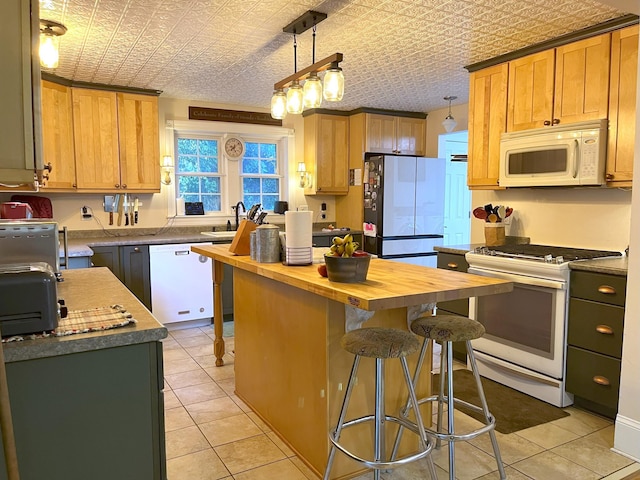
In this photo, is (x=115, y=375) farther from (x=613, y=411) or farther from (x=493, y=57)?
(x=493, y=57)

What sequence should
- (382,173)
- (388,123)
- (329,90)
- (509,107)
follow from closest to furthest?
(329,90) < (509,107) < (382,173) < (388,123)

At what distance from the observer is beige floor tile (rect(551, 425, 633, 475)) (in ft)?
7.28

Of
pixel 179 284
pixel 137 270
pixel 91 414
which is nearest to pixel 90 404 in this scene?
pixel 91 414

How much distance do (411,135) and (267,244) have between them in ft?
12.1

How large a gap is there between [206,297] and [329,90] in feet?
9.13

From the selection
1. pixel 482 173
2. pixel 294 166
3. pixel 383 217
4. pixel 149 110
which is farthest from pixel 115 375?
pixel 294 166

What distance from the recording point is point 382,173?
507 cm

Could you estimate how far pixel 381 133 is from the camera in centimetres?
542

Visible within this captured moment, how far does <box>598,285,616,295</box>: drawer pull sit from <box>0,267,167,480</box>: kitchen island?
7.72 feet

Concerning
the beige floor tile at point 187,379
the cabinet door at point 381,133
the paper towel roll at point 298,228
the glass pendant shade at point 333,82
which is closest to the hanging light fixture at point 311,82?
the glass pendant shade at point 333,82

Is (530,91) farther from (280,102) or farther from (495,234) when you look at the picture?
(280,102)

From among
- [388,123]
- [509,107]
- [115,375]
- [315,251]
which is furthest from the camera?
[388,123]

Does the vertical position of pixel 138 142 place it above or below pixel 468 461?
above

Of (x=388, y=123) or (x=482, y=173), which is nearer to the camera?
(x=482, y=173)
